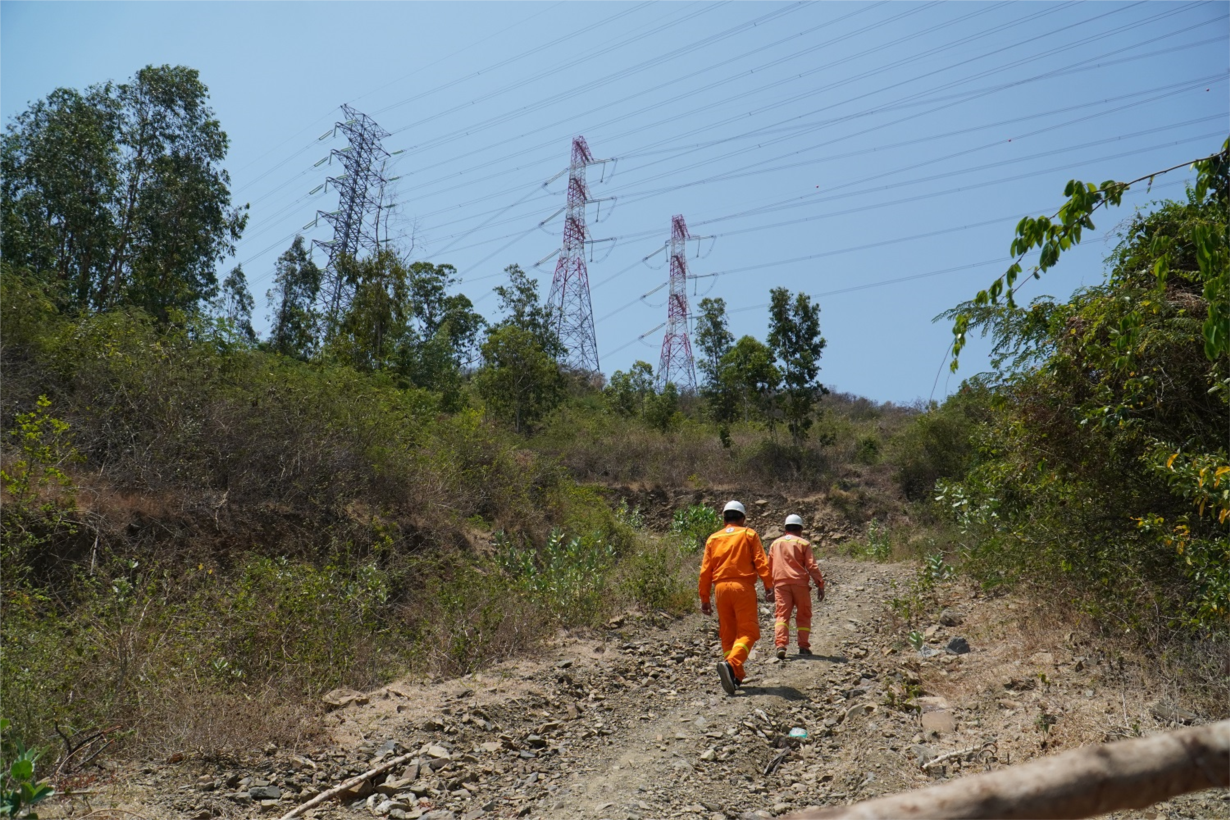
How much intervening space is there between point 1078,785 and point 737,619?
6130 millimetres

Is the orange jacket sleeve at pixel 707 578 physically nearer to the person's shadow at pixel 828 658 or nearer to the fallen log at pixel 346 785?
the person's shadow at pixel 828 658

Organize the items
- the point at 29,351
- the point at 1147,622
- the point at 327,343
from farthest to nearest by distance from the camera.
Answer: the point at 327,343
the point at 29,351
the point at 1147,622

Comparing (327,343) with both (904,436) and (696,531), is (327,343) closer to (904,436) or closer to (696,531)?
(696,531)

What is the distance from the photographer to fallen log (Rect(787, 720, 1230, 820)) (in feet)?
4.90

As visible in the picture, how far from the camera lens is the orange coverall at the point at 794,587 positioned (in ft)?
28.8

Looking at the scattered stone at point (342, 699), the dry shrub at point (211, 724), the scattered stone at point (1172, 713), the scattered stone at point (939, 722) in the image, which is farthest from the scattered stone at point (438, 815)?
the scattered stone at point (1172, 713)

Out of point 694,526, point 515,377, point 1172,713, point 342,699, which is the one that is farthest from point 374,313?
point 1172,713

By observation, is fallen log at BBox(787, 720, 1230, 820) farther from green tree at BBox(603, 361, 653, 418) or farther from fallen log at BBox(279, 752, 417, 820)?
green tree at BBox(603, 361, 653, 418)

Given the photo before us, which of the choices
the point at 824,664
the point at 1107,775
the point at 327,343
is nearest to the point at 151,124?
the point at 327,343

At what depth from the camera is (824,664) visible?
8188 mm

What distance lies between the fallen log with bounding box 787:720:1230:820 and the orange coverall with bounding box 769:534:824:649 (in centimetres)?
712

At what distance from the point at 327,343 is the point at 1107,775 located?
20576mm

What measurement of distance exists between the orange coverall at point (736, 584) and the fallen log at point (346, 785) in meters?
3.01

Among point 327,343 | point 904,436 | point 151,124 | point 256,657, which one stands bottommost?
point 256,657
